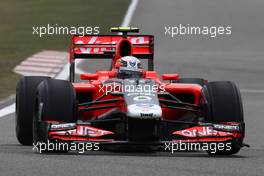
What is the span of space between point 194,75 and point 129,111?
14.4 m

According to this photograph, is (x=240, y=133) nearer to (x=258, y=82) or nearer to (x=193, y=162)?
(x=193, y=162)

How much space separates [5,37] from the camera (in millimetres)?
33344

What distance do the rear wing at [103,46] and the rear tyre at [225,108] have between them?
2732 mm

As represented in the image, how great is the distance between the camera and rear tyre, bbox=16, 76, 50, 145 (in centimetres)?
1279

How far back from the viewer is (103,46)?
48.3ft

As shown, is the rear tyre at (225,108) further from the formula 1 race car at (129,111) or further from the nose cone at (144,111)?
the nose cone at (144,111)

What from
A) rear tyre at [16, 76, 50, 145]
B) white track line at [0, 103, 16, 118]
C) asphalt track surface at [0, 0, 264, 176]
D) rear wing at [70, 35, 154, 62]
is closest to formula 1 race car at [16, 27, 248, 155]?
rear tyre at [16, 76, 50, 145]

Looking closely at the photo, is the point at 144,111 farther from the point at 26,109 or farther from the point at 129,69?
the point at 26,109

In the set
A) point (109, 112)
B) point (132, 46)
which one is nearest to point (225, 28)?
point (132, 46)

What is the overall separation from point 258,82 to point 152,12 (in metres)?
16.2

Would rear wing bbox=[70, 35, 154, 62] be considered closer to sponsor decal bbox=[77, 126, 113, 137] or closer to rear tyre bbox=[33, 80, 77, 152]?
rear tyre bbox=[33, 80, 77, 152]

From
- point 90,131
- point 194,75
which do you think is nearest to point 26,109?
point 90,131

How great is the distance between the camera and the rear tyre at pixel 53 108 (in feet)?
37.6

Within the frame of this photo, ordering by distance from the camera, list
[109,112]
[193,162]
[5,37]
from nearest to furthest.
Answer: [193,162] → [109,112] → [5,37]
